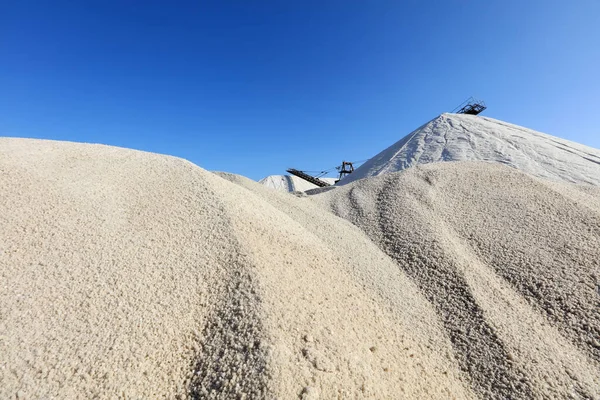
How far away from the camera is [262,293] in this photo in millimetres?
3000

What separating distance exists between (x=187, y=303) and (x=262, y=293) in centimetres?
74

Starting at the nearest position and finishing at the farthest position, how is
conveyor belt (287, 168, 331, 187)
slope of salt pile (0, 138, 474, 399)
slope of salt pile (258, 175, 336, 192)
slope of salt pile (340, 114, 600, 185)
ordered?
slope of salt pile (0, 138, 474, 399) → slope of salt pile (340, 114, 600, 185) → conveyor belt (287, 168, 331, 187) → slope of salt pile (258, 175, 336, 192)

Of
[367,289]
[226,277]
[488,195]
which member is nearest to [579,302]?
[367,289]

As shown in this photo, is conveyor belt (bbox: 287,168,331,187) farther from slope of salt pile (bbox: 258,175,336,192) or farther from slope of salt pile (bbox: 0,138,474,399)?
slope of salt pile (bbox: 258,175,336,192)

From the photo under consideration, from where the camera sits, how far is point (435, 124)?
17.0 m

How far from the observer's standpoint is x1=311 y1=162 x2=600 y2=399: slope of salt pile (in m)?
2.78

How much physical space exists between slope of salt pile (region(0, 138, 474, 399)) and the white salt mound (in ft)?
0.05

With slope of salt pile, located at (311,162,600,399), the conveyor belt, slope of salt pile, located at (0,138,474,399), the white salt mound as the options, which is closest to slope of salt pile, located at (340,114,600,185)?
slope of salt pile, located at (311,162,600,399)

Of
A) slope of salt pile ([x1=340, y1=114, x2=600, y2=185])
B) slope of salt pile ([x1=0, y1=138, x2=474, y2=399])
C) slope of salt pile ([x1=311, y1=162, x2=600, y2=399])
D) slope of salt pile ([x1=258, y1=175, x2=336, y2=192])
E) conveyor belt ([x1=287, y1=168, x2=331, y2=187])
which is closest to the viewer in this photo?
slope of salt pile ([x1=0, y1=138, x2=474, y2=399])

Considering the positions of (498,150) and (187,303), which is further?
(498,150)

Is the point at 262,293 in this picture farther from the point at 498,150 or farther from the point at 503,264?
the point at 498,150

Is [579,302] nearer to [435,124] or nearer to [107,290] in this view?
[107,290]

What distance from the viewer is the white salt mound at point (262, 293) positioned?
7.64ft

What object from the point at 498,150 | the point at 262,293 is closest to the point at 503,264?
the point at 262,293
